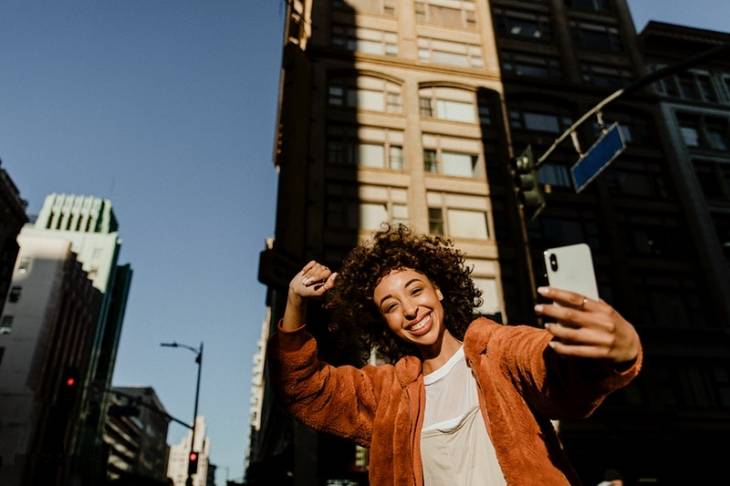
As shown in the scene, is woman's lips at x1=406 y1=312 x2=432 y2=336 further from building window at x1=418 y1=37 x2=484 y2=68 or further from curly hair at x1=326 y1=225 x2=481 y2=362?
building window at x1=418 y1=37 x2=484 y2=68

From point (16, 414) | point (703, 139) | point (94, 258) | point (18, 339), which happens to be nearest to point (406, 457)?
point (703, 139)

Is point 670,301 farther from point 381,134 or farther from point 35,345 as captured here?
point 35,345

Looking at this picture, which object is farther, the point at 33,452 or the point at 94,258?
the point at 94,258

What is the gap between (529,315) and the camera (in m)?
22.0

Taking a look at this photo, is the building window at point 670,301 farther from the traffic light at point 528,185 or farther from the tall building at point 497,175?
the traffic light at point 528,185

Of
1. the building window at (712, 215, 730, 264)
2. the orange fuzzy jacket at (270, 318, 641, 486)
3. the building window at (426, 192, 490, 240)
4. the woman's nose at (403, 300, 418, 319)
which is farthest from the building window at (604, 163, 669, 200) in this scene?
the orange fuzzy jacket at (270, 318, 641, 486)

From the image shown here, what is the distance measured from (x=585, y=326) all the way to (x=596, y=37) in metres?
37.1

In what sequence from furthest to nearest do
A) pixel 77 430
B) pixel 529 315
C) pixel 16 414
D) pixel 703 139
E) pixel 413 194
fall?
1. pixel 77 430
2. pixel 16 414
3. pixel 703 139
4. pixel 413 194
5. pixel 529 315

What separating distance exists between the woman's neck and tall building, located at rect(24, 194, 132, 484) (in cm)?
8084

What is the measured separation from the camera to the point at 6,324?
55.7m

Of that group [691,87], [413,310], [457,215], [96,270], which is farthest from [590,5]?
[96,270]

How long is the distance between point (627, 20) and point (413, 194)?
71.7ft

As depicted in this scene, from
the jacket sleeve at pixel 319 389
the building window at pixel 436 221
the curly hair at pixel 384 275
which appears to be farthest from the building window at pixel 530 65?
the jacket sleeve at pixel 319 389

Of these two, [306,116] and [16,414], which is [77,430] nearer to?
[16,414]
